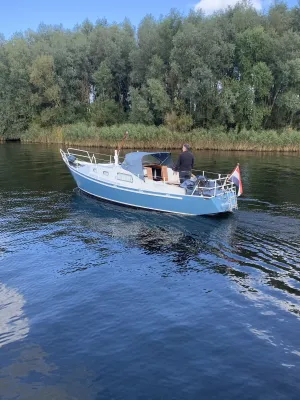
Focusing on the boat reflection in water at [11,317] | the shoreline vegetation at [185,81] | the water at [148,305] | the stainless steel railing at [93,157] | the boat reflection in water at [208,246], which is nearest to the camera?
the water at [148,305]

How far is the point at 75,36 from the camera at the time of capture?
64625 mm

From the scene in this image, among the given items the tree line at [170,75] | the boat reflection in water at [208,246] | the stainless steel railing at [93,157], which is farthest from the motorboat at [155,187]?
the tree line at [170,75]

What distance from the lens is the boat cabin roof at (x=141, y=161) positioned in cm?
1836

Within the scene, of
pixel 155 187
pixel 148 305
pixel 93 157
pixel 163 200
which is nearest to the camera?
pixel 148 305

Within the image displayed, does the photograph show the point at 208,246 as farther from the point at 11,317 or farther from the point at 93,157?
the point at 93,157

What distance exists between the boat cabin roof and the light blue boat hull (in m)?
1.01

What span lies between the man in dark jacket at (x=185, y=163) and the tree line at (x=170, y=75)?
97.0 ft

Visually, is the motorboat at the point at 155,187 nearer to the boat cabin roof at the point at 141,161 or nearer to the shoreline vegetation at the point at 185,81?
the boat cabin roof at the point at 141,161

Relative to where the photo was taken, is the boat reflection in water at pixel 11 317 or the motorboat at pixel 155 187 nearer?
the boat reflection in water at pixel 11 317

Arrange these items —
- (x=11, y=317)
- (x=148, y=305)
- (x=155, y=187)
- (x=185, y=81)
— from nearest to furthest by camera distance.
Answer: (x=11, y=317)
(x=148, y=305)
(x=155, y=187)
(x=185, y=81)

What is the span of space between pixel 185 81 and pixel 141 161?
32.1 metres

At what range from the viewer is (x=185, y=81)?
47250 mm

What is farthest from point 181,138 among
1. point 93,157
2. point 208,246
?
point 208,246

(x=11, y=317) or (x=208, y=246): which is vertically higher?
(x=208, y=246)
